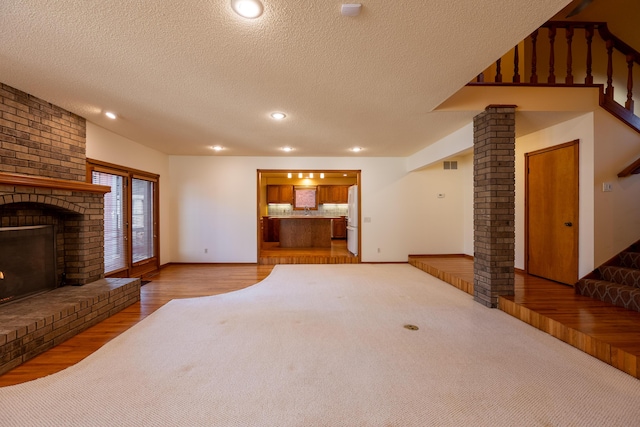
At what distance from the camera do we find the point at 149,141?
495 cm

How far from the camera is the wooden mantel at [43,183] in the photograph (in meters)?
2.55

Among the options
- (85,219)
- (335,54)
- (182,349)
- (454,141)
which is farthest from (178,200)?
(454,141)

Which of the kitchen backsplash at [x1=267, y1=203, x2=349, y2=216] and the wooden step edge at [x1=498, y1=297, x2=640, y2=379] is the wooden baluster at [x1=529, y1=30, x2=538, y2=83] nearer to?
the wooden step edge at [x1=498, y1=297, x2=640, y2=379]

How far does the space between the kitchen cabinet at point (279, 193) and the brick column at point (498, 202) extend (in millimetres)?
7279

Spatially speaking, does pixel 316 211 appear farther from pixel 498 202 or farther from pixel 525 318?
pixel 525 318

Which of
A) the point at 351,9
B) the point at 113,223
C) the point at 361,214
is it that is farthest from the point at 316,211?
the point at 351,9

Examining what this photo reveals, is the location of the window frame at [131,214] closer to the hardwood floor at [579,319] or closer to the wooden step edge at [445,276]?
the wooden step edge at [445,276]

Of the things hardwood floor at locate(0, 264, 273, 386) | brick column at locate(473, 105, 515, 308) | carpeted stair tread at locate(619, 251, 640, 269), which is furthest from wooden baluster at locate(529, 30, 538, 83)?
hardwood floor at locate(0, 264, 273, 386)

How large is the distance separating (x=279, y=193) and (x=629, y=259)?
8.59 metres

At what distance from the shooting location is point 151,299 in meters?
3.84

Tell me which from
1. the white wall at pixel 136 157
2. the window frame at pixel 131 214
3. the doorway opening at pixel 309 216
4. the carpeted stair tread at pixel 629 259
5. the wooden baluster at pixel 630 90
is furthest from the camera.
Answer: the doorway opening at pixel 309 216

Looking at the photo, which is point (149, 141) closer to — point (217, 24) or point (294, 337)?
point (217, 24)

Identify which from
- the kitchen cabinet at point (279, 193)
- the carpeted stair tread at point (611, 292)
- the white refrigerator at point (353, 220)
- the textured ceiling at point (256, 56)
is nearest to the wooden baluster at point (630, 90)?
the textured ceiling at point (256, 56)

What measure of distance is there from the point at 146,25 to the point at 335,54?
4.48ft
